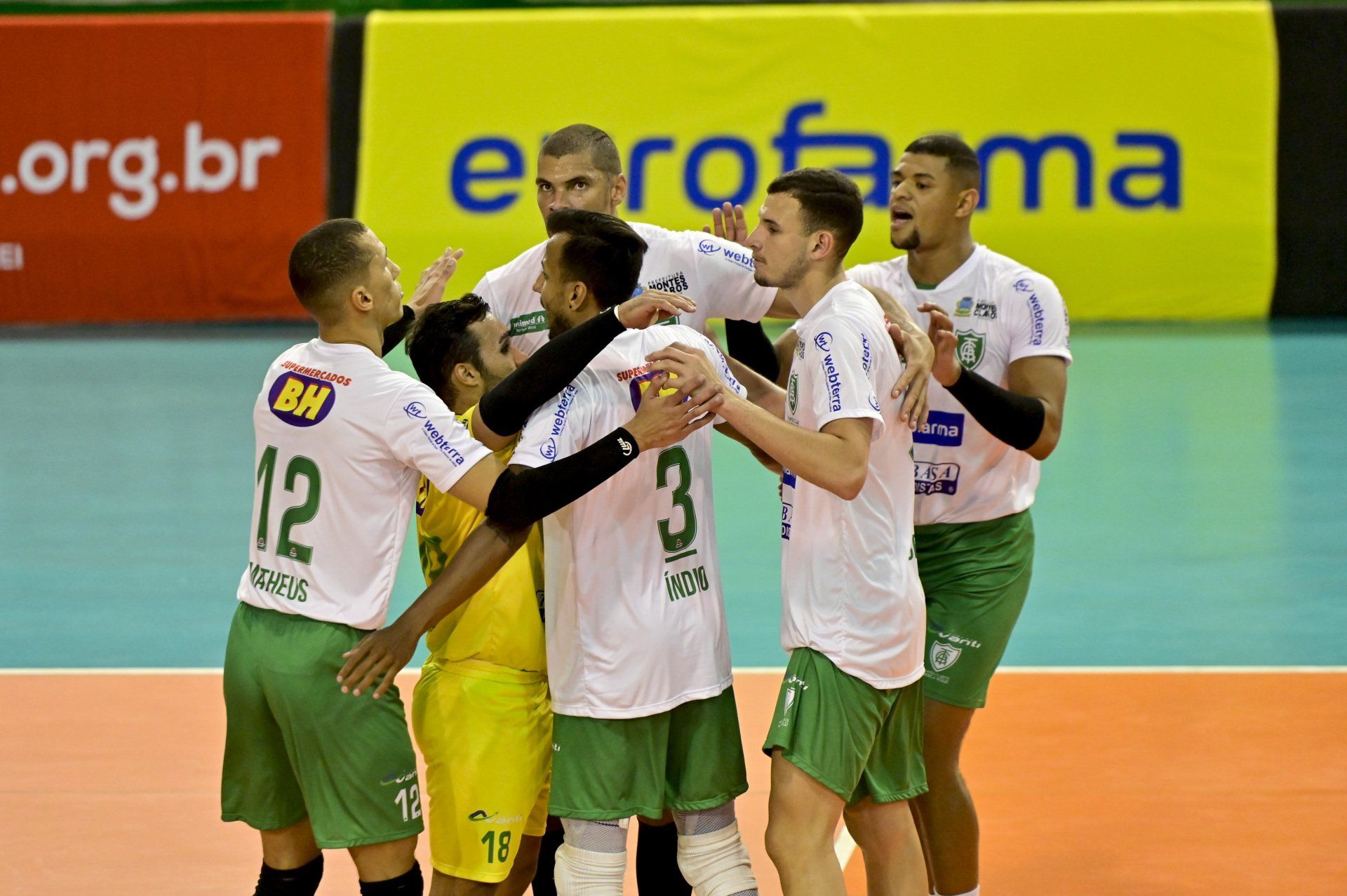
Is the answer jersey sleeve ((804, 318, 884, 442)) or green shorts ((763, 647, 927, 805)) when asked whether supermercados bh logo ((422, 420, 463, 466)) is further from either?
green shorts ((763, 647, 927, 805))

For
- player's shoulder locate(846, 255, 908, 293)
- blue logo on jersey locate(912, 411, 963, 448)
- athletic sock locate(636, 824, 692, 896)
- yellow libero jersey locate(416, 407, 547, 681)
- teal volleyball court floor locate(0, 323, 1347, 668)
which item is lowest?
teal volleyball court floor locate(0, 323, 1347, 668)

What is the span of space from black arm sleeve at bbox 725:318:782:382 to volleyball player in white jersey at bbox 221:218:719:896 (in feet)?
4.68

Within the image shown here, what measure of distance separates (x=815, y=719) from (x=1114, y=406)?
32.8 ft

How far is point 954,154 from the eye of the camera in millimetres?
5355

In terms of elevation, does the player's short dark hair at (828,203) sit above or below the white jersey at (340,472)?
above

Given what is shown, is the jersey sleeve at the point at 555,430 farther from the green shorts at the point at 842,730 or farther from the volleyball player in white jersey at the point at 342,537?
the green shorts at the point at 842,730

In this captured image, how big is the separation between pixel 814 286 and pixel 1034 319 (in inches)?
43.3

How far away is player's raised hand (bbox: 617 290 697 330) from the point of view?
402cm

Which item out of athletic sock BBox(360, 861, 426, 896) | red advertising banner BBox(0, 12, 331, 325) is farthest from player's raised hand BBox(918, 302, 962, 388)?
red advertising banner BBox(0, 12, 331, 325)

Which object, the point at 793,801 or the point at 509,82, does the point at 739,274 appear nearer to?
the point at 793,801

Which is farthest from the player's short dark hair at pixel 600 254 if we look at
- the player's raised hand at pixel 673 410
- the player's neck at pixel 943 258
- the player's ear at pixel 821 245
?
the player's neck at pixel 943 258

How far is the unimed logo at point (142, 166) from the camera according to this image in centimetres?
1844

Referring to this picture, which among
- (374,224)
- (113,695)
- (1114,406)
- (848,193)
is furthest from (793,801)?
(374,224)

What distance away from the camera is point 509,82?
58.3 feet
